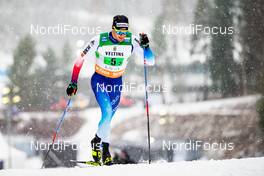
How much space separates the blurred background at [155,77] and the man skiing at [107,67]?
711cm

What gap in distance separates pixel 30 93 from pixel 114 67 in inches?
414

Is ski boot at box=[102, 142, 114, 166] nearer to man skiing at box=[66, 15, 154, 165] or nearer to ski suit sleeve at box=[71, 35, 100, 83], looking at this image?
man skiing at box=[66, 15, 154, 165]

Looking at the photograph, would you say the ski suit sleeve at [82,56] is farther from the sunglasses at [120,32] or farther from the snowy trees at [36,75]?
the snowy trees at [36,75]

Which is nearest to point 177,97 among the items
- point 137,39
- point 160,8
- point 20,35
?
point 160,8

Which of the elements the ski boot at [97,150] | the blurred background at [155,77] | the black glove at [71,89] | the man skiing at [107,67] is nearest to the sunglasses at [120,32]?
the man skiing at [107,67]

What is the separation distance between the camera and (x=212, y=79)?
15336mm

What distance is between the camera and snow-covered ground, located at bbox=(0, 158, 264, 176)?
457cm

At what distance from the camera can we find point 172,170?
474 centimetres

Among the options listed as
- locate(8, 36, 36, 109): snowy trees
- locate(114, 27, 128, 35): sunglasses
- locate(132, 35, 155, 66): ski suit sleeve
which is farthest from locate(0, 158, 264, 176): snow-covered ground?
locate(8, 36, 36, 109): snowy trees

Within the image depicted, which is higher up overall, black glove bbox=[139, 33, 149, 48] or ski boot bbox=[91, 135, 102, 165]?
black glove bbox=[139, 33, 149, 48]

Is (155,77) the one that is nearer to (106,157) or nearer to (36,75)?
(36,75)

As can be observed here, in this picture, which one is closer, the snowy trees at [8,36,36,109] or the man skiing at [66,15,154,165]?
the man skiing at [66,15,154,165]

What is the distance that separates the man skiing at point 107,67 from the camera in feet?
19.9

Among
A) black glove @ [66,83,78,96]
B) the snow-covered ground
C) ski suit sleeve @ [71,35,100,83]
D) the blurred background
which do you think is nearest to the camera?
the snow-covered ground
